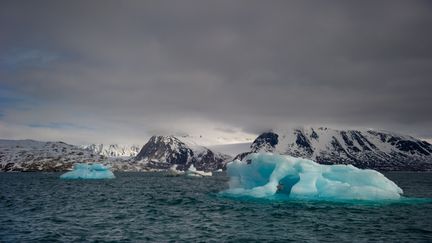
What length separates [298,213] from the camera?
34.0 meters

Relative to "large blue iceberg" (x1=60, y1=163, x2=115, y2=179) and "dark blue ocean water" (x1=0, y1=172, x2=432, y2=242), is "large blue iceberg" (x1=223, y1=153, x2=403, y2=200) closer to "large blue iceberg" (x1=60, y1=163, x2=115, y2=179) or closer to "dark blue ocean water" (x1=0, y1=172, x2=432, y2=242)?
"dark blue ocean water" (x1=0, y1=172, x2=432, y2=242)

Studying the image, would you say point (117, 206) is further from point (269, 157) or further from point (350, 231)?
point (350, 231)

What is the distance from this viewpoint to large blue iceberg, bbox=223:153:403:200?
4106cm

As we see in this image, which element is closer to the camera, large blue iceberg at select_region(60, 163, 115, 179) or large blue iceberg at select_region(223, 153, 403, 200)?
large blue iceberg at select_region(223, 153, 403, 200)

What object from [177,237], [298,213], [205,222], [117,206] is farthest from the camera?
[117,206]

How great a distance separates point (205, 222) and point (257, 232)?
16.8ft

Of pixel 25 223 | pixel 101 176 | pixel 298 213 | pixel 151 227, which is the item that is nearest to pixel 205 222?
pixel 151 227

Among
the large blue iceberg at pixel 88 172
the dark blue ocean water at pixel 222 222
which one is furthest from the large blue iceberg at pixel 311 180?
the large blue iceberg at pixel 88 172

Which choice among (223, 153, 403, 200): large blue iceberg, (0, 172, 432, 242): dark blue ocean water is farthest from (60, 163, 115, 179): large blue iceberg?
(0, 172, 432, 242): dark blue ocean water

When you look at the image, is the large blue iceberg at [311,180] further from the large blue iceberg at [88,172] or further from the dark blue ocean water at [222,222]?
the large blue iceberg at [88,172]

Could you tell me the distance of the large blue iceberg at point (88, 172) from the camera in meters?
123

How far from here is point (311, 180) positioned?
43.2m

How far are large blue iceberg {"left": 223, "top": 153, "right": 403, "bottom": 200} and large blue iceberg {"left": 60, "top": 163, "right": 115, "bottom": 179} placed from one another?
86.0 metres

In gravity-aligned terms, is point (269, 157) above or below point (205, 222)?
above
